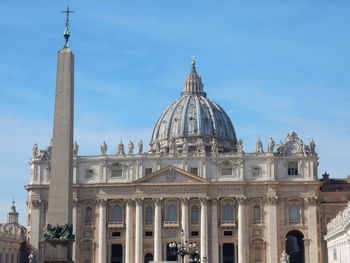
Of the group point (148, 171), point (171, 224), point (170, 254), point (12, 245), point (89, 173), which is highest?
point (148, 171)

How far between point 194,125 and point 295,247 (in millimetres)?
25438

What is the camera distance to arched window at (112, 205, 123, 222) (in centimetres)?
8550

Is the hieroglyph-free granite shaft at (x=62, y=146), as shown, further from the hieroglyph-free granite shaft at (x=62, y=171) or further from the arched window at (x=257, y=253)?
the arched window at (x=257, y=253)

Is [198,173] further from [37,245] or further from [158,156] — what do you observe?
[37,245]

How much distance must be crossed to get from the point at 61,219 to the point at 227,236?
185 feet

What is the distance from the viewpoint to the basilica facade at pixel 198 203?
272 feet

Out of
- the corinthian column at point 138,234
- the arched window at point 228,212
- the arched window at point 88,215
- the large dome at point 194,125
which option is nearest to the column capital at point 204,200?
the arched window at point 228,212

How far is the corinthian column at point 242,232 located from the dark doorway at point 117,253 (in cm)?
1417

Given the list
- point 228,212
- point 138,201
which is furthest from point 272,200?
point 138,201

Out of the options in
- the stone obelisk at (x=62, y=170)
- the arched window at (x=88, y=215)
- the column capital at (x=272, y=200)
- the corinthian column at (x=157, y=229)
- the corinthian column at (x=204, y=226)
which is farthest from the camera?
the arched window at (x=88, y=215)

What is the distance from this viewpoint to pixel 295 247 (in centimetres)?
9988

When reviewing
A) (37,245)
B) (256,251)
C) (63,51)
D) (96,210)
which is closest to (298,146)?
(256,251)

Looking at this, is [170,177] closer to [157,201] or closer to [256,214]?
[157,201]

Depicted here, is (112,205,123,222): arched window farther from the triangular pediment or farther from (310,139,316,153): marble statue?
(310,139,316,153): marble statue
